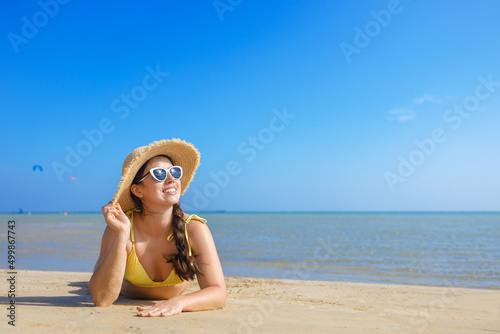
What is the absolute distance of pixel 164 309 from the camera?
3420 mm

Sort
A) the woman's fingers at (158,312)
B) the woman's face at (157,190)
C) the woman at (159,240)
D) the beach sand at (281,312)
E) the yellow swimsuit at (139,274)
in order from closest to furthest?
the beach sand at (281,312) < the woman's fingers at (158,312) < the woman at (159,240) < the woman's face at (157,190) < the yellow swimsuit at (139,274)

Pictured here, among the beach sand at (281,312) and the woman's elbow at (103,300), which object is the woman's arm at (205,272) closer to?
the beach sand at (281,312)

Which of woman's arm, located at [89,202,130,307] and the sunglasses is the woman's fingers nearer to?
woman's arm, located at [89,202,130,307]

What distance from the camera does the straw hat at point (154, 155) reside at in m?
3.71

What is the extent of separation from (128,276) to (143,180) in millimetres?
986

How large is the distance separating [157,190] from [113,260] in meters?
0.72

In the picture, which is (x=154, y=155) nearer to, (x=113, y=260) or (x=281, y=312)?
(x=113, y=260)

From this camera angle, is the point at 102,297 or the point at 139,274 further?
the point at 139,274

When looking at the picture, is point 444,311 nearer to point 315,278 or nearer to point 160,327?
point 160,327

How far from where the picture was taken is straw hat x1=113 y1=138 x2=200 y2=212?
12.2 feet

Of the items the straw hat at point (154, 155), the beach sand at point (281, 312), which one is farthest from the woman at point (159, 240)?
the beach sand at point (281, 312)

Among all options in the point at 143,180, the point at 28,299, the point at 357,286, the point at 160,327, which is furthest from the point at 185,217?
the point at 357,286

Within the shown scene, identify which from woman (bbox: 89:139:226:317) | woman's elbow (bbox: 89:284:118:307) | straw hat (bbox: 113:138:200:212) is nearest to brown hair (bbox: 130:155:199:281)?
woman (bbox: 89:139:226:317)

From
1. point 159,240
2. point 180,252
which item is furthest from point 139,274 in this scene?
point 180,252
